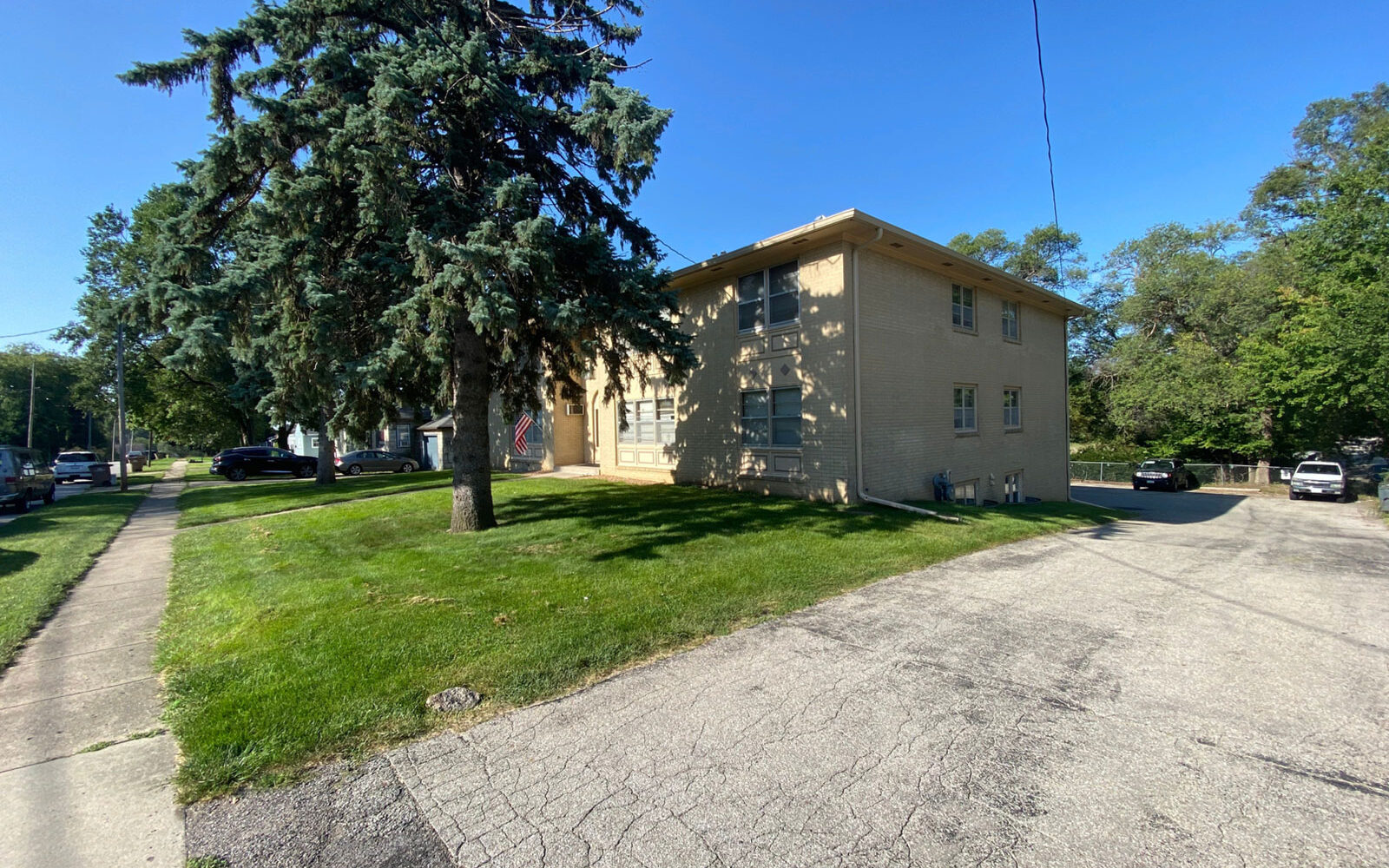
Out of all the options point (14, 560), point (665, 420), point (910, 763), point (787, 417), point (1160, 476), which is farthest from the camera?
point (1160, 476)

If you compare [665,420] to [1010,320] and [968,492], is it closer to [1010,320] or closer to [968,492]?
[968,492]

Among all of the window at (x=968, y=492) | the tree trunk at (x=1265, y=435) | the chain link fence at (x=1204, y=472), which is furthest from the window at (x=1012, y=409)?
the tree trunk at (x=1265, y=435)

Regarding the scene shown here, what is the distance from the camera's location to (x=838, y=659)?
4.80m

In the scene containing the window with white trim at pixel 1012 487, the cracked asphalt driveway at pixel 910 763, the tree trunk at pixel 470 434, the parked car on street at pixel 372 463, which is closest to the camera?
the cracked asphalt driveway at pixel 910 763

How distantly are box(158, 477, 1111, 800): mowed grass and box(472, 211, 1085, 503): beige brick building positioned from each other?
209cm

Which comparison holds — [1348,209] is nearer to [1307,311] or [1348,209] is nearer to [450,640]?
[1307,311]

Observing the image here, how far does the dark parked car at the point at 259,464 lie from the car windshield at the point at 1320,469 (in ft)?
150

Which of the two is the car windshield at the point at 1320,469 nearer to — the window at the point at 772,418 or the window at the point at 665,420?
the window at the point at 772,418

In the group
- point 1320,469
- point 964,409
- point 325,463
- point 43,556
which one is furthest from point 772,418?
point 1320,469

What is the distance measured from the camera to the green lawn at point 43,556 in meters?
6.11

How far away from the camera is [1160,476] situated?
30438 millimetres

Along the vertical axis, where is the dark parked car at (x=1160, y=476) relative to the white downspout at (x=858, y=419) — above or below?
below

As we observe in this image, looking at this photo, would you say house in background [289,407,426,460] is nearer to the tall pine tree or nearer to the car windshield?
the tall pine tree

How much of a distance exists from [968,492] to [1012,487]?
10.6 ft
